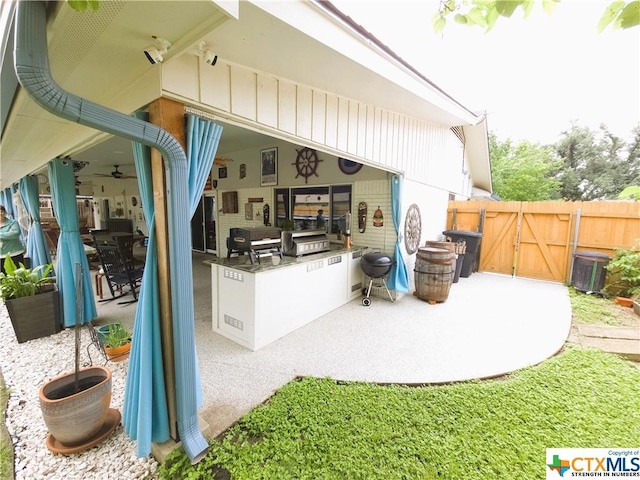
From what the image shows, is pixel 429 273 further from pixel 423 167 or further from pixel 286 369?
pixel 286 369

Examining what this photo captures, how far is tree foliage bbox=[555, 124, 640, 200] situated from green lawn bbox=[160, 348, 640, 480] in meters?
21.9

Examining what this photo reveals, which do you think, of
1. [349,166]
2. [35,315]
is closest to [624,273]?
[349,166]

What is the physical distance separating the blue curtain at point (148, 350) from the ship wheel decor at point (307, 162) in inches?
146

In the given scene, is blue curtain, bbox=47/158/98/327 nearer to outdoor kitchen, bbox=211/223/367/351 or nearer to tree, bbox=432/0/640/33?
outdoor kitchen, bbox=211/223/367/351

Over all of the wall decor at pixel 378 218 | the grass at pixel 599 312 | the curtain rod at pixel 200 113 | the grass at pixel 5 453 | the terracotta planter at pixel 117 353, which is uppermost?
the curtain rod at pixel 200 113

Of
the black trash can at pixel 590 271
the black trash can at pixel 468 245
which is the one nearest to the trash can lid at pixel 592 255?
the black trash can at pixel 590 271

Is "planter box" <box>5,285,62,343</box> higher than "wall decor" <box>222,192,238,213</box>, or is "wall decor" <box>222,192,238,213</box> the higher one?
"wall decor" <box>222,192,238,213</box>

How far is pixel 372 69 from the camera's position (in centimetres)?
268

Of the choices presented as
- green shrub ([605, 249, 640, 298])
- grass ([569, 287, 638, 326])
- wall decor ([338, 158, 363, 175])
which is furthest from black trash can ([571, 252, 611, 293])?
wall decor ([338, 158, 363, 175])

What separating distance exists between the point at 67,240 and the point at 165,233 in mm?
2874

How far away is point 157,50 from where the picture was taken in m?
1.57

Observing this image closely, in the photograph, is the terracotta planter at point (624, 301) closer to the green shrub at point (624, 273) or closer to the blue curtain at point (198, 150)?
the green shrub at point (624, 273)

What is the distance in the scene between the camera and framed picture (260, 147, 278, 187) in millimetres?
6062

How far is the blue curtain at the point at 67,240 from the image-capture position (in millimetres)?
3467
